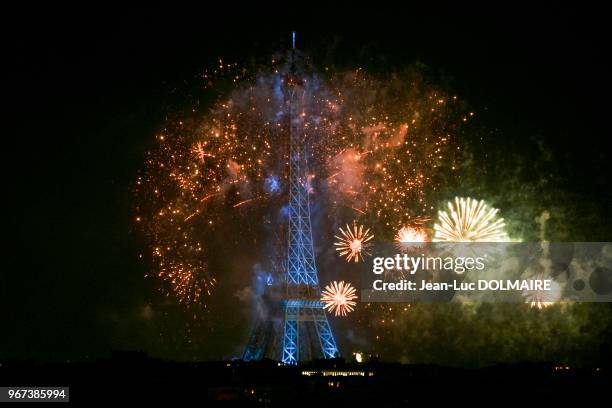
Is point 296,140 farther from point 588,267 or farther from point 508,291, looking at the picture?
point 588,267

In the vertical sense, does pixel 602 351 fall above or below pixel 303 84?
below

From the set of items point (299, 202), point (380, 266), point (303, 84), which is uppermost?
point (303, 84)

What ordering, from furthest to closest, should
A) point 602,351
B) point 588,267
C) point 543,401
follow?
point 602,351, point 588,267, point 543,401

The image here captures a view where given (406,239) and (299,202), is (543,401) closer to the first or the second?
(406,239)

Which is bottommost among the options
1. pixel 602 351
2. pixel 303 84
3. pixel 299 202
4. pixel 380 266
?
pixel 602 351

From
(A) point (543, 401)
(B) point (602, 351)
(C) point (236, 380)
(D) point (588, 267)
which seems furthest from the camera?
(B) point (602, 351)

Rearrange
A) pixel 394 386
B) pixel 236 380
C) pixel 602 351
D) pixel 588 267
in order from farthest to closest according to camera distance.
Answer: pixel 602 351, pixel 588 267, pixel 236 380, pixel 394 386

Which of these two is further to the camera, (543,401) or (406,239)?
(406,239)

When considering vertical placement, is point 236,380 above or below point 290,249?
below

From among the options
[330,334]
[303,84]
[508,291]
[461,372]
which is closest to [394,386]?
[461,372]

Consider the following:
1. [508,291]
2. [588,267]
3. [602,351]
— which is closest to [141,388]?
[508,291]
